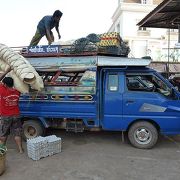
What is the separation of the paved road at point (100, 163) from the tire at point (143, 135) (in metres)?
0.15

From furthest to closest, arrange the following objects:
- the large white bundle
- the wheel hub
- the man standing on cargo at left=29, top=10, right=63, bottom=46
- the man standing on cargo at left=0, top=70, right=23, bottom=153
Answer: the man standing on cargo at left=29, top=10, right=63, bottom=46, the wheel hub, the large white bundle, the man standing on cargo at left=0, top=70, right=23, bottom=153

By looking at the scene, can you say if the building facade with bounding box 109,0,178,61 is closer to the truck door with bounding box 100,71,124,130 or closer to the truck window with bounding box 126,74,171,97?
the truck window with bounding box 126,74,171,97

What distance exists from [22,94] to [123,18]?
91.5 ft

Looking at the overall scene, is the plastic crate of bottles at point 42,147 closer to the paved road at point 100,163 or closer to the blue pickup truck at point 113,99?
the paved road at point 100,163

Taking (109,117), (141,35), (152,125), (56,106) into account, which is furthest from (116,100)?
(141,35)

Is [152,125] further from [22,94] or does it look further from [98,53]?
[22,94]

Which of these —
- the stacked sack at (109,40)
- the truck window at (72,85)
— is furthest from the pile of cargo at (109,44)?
the truck window at (72,85)

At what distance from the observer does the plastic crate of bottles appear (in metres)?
6.04

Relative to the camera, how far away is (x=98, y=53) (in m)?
6.95

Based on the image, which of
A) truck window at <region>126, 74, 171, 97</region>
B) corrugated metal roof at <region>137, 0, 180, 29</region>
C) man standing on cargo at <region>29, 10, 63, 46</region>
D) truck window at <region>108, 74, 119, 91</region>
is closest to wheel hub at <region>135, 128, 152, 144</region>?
A: truck window at <region>126, 74, 171, 97</region>

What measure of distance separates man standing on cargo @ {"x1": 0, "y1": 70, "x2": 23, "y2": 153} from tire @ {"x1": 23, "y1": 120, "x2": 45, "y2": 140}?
2.84 ft

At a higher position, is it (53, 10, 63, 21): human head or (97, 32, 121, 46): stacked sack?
(53, 10, 63, 21): human head

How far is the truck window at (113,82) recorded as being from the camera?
6.86m

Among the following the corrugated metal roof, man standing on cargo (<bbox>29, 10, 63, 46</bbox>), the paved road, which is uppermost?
the corrugated metal roof
